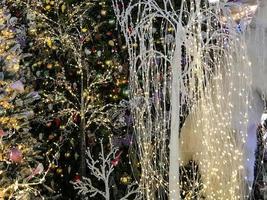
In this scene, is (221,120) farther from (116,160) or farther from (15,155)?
(15,155)

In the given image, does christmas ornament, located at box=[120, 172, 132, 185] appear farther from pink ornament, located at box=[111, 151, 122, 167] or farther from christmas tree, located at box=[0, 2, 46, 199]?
christmas tree, located at box=[0, 2, 46, 199]

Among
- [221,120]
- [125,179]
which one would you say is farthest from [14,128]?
[221,120]

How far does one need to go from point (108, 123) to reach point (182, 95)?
1210 mm

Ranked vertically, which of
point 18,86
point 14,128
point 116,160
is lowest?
point 116,160

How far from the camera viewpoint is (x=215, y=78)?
378 cm

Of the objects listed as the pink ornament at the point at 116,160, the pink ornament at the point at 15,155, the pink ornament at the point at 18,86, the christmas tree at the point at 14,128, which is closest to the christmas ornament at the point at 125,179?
the pink ornament at the point at 116,160

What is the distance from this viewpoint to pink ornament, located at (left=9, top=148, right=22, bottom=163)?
341cm

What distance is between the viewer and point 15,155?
341 cm

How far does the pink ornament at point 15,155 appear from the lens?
3408mm

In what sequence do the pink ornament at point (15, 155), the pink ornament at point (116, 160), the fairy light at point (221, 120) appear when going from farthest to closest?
the pink ornament at point (116, 160)
the fairy light at point (221, 120)
the pink ornament at point (15, 155)

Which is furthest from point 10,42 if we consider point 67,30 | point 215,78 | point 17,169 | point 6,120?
point 215,78

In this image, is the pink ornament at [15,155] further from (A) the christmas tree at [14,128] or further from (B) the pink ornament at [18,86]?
(B) the pink ornament at [18,86]

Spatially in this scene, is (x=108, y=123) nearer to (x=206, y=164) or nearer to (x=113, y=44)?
(x=113, y=44)

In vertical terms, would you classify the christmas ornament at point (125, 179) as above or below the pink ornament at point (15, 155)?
below
